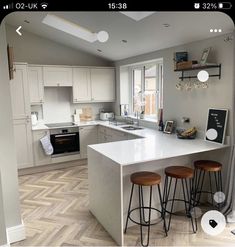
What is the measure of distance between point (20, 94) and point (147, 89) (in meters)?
1.98

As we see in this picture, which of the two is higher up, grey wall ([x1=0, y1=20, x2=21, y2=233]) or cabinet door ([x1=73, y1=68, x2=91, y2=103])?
cabinet door ([x1=73, y1=68, x2=91, y2=103])

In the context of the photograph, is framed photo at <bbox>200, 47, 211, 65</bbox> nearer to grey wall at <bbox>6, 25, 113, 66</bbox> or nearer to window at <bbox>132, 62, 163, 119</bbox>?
window at <bbox>132, 62, 163, 119</bbox>

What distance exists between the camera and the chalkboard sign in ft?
7.81

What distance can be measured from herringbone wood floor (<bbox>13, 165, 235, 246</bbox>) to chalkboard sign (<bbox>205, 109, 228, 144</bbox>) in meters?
0.86

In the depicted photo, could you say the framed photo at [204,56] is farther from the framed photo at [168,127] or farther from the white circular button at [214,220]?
the white circular button at [214,220]

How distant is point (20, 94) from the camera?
3467mm

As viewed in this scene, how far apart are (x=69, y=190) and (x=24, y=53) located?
7.87 feet

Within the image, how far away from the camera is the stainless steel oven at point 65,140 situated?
3879 millimetres

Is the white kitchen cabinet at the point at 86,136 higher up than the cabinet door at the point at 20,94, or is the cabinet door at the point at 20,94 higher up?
the cabinet door at the point at 20,94

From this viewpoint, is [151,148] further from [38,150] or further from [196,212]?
[38,150]

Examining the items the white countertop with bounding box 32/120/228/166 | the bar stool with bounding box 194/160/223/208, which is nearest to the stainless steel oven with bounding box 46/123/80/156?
the white countertop with bounding box 32/120/228/166

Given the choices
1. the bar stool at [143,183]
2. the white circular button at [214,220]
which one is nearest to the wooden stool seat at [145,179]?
the bar stool at [143,183]

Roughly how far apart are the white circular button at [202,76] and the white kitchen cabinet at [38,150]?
2428 millimetres

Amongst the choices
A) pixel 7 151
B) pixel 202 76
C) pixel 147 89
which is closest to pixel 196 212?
pixel 202 76
